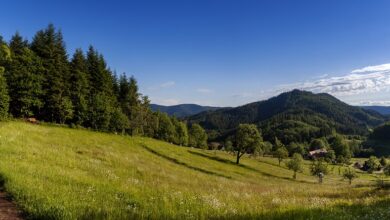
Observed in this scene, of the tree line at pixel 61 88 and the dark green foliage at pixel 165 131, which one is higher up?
the tree line at pixel 61 88

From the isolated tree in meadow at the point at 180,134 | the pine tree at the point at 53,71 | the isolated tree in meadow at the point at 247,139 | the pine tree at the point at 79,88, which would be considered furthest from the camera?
the isolated tree in meadow at the point at 180,134

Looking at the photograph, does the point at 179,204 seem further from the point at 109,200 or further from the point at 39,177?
the point at 39,177

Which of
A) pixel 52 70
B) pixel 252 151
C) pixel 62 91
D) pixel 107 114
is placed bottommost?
pixel 252 151

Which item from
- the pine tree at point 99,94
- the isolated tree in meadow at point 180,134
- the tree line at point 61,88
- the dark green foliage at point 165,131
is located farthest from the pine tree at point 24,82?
the isolated tree in meadow at point 180,134

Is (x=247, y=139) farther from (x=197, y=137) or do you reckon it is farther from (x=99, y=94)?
(x=197, y=137)

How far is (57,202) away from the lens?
867 centimetres

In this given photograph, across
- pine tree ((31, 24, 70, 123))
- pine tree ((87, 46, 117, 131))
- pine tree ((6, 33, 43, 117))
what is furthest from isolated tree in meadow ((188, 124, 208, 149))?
pine tree ((6, 33, 43, 117))

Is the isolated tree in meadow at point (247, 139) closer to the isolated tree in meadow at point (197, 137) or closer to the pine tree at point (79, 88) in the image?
the pine tree at point (79, 88)

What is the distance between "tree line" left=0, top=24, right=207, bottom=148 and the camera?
192 ft

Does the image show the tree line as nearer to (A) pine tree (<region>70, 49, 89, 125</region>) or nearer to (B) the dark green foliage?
(A) pine tree (<region>70, 49, 89, 125</region>)

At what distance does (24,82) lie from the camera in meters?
58.8

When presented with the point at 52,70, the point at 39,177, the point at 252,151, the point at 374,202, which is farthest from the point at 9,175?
the point at 252,151

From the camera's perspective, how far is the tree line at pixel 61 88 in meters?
58.4

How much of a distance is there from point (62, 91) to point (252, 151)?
176 feet
